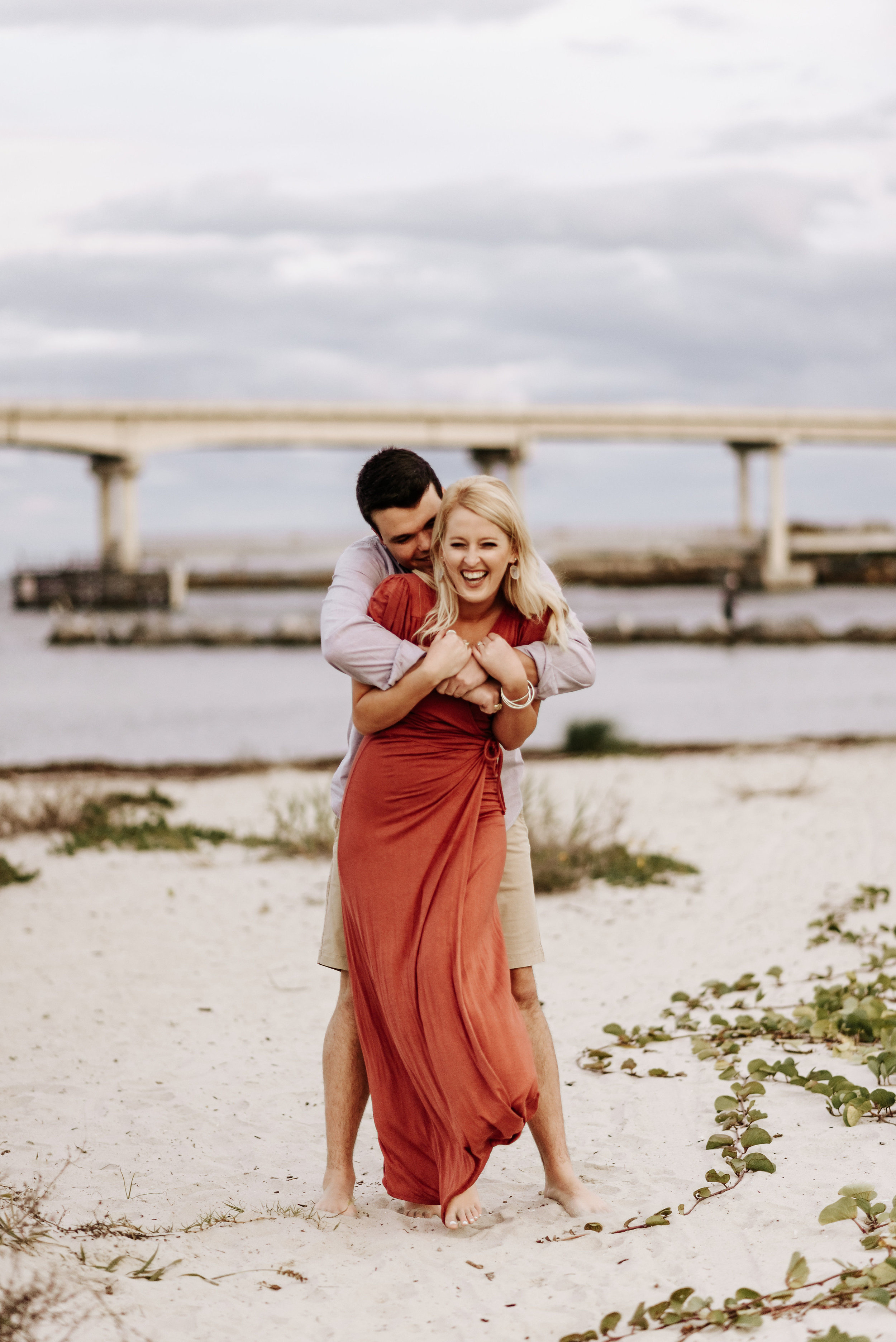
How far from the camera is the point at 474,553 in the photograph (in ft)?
11.0

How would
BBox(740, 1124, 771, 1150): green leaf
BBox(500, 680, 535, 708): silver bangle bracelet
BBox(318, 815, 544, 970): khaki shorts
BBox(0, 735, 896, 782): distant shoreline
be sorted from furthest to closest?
BBox(0, 735, 896, 782): distant shoreline
BBox(740, 1124, 771, 1150): green leaf
BBox(318, 815, 544, 970): khaki shorts
BBox(500, 680, 535, 708): silver bangle bracelet

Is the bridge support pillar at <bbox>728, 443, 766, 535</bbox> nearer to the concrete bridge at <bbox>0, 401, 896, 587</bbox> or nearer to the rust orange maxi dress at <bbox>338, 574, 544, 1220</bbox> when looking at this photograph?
the concrete bridge at <bbox>0, 401, 896, 587</bbox>

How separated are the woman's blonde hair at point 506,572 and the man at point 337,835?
6cm

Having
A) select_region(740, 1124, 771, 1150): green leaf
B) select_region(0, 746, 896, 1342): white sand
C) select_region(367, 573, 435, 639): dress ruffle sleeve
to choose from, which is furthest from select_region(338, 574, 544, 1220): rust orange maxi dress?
select_region(740, 1124, 771, 1150): green leaf

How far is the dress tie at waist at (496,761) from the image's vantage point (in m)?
3.57

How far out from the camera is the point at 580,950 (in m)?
7.03

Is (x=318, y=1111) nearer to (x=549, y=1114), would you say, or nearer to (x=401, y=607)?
(x=549, y=1114)

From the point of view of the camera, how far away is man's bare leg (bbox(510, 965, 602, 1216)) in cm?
369

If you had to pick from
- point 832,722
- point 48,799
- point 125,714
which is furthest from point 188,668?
point 48,799

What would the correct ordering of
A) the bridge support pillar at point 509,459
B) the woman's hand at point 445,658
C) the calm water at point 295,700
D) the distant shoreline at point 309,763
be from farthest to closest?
the bridge support pillar at point 509,459 → the calm water at point 295,700 → the distant shoreline at point 309,763 → the woman's hand at point 445,658

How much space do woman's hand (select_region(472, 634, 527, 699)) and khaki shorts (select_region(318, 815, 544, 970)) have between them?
0.50 m

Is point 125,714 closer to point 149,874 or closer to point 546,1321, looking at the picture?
point 149,874

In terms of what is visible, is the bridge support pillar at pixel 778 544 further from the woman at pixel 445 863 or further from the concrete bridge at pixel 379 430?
the woman at pixel 445 863

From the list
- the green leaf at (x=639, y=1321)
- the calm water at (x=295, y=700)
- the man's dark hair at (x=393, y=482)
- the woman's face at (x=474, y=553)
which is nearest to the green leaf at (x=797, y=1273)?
the green leaf at (x=639, y=1321)
